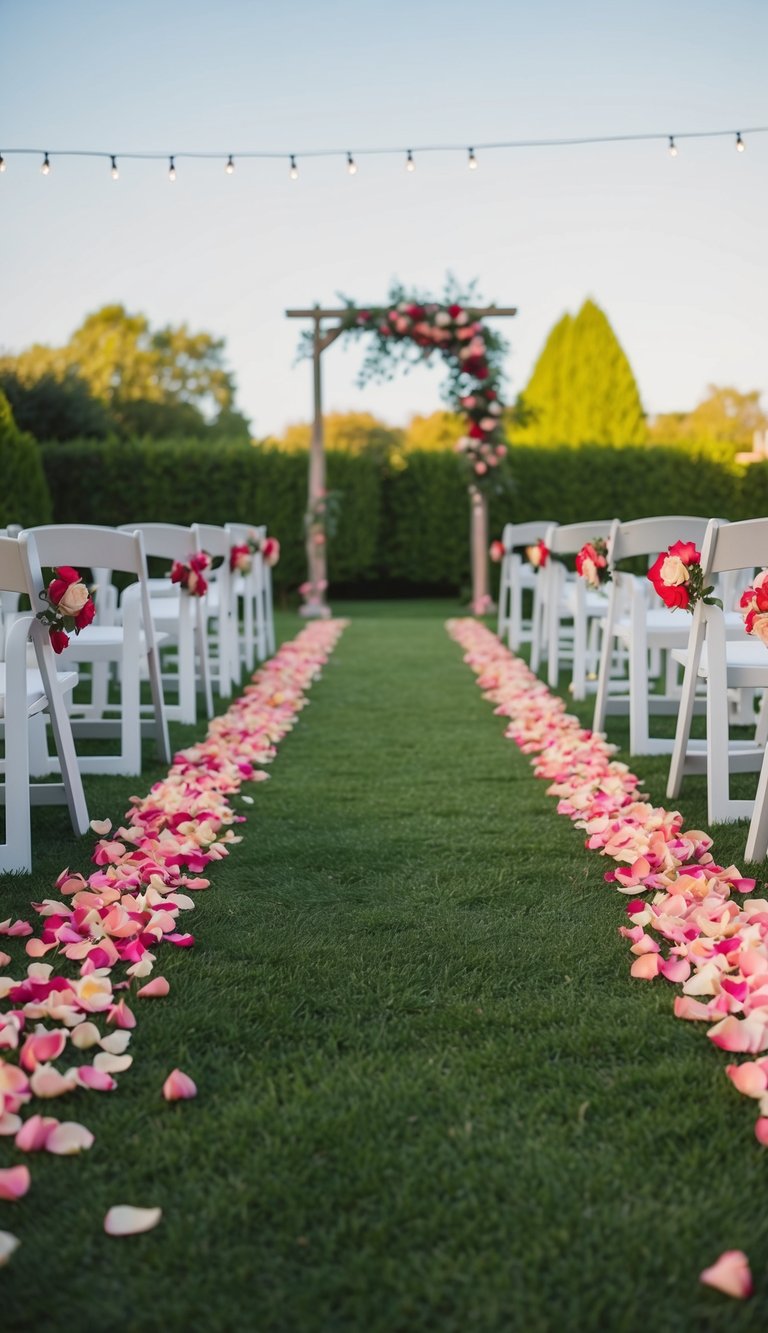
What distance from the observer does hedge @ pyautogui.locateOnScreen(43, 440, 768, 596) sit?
12.0 metres

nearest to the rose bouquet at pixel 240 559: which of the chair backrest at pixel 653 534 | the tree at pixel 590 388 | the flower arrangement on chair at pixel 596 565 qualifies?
the flower arrangement on chair at pixel 596 565

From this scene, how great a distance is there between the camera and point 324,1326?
1079 mm

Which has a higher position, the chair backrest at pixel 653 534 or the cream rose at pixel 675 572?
the chair backrest at pixel 653 534

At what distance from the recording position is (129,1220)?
1.24 m

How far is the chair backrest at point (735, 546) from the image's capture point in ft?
8.89

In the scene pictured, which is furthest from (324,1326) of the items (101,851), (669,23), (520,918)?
(669,23)

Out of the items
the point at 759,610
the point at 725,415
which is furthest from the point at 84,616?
the point at 725,415

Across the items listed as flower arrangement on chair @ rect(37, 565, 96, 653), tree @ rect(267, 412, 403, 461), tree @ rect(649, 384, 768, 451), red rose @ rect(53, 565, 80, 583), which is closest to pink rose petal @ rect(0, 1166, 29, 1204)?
flower arrangement on chair @ rect(37, 565, 96, 653)

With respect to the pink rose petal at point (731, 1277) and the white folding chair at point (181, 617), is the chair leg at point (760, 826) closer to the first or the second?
the pink rose petal at point (731, 1277)

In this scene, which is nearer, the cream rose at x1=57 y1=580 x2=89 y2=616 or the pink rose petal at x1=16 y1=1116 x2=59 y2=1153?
the pink rose petal at x1=16 y1=1116 x2=59 y2=1153

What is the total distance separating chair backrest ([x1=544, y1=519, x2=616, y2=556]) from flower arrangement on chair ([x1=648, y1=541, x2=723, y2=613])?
203 centimetres

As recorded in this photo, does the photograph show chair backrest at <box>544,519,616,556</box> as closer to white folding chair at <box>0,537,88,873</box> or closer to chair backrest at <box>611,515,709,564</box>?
chair backrest at <box>611,515,709,564</box>

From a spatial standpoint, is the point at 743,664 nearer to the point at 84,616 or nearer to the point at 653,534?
the point at 653,534

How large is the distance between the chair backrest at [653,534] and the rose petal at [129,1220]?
10.1 ft
